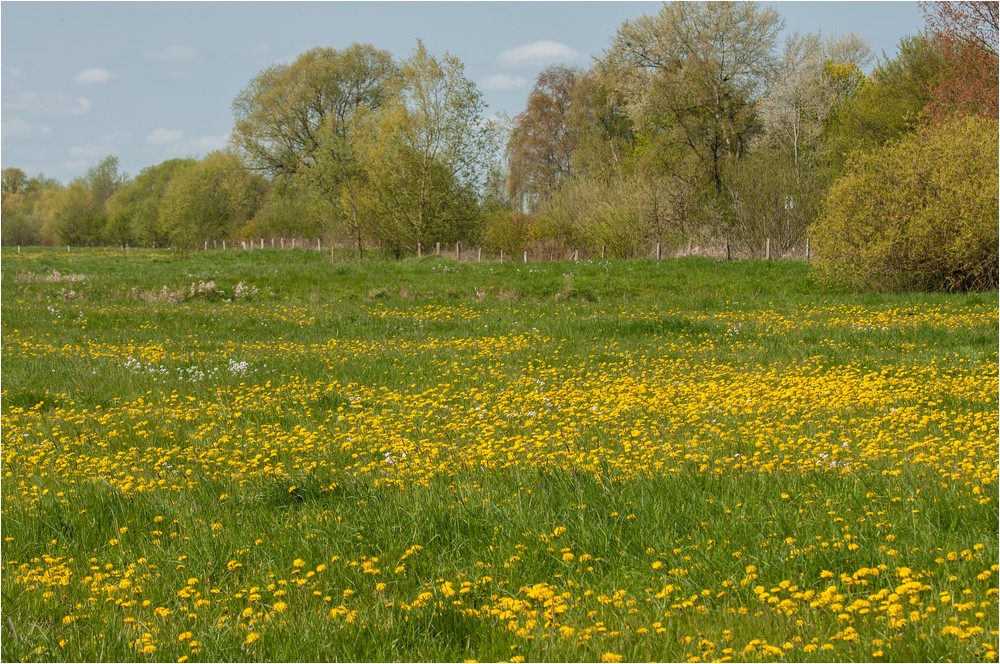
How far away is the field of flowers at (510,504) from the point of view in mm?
3881

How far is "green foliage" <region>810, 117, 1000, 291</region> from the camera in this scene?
2234 cm

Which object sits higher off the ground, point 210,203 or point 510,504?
point 210,203

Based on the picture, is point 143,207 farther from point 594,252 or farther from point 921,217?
point 921,217

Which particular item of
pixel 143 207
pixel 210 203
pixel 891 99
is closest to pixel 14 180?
pixel 143 207

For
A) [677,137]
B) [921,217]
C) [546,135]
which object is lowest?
[921,217]

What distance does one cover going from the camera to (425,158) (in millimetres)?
45125

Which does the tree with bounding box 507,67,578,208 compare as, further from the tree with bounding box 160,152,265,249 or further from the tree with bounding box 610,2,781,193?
the tree with bounding box 160,152,265,249

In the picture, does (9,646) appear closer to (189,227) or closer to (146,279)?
(146,279)

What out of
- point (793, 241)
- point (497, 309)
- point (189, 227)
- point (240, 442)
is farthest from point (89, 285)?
point (189, 227)

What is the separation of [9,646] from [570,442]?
14.9ft

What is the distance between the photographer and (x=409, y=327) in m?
17.8

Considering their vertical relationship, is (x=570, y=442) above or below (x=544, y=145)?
below

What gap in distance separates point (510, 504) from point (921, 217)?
21.0 metres

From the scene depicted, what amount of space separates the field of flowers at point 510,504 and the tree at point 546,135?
161ft
